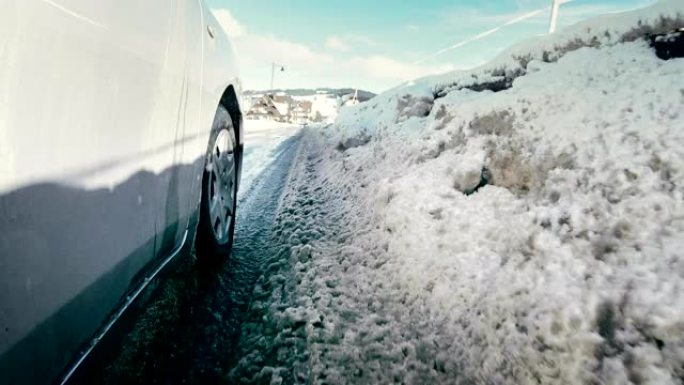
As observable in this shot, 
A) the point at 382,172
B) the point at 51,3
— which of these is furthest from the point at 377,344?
the point at 382,172

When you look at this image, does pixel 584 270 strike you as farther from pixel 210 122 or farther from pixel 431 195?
pixel 210 122

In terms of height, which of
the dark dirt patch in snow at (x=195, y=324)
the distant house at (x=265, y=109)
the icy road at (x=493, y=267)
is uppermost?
the distant house at (x=265, y=109)

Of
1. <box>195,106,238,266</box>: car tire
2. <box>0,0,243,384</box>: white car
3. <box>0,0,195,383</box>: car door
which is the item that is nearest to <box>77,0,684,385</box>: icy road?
<box>195,106,238,266</box>: car tire

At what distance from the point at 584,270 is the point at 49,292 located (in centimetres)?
200

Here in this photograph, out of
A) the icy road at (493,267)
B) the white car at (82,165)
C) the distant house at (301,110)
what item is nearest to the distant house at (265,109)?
the distant house at (301,110)

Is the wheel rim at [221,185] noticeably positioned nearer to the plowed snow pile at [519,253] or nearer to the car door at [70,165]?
the plowed snow pile at [519,253]

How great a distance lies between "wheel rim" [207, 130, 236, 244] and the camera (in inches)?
104

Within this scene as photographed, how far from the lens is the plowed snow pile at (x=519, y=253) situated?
1575mm

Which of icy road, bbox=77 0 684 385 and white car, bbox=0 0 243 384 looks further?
icy road, bbox=77 0 684 385

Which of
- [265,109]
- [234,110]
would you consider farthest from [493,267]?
[265,109]

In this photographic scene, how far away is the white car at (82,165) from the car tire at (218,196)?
68 cm

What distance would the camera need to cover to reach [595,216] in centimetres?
198

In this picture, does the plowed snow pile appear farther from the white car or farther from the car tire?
the white car

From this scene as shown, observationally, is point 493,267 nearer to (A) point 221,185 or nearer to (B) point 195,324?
(B) point 195,324
